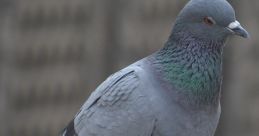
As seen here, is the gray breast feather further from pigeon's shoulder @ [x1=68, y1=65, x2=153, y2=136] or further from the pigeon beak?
the pigeon beak

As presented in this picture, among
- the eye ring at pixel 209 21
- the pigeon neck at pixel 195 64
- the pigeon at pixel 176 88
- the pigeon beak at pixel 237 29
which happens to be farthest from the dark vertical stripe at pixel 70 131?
the pigeon beak at pixel 237 29

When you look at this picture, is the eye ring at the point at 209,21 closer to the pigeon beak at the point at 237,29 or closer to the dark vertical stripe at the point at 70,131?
the pigeon beak at the point at 237,29

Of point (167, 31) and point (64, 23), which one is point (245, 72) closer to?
point (167, 31)

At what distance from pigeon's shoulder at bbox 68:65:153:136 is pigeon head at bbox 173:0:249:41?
447mm

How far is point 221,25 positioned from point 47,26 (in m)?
9.84

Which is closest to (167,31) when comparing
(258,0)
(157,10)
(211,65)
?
(157,10)

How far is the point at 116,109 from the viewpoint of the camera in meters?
7.37

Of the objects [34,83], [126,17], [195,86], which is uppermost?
[195,86]

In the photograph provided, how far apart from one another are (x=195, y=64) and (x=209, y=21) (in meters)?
0.31

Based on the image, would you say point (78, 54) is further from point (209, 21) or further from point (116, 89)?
point (209, 21)

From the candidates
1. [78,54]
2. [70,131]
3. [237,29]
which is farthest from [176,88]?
[78,54]

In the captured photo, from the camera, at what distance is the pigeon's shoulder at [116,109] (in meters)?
7.26

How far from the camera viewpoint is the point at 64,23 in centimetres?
1684

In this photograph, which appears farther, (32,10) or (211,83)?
(32,10)
